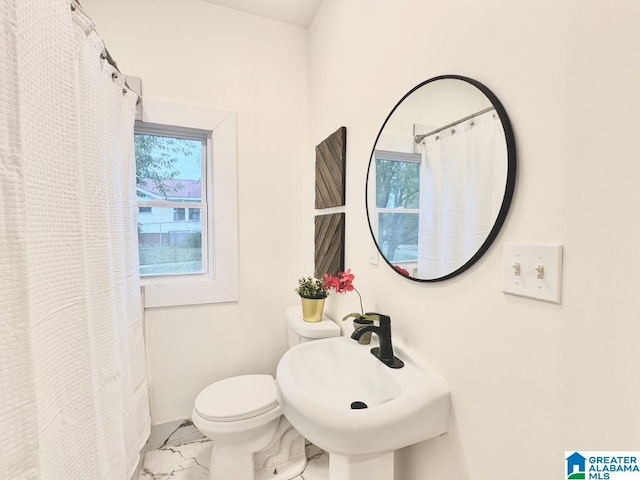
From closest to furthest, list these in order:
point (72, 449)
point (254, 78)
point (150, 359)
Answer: point (72, 449) → point (150, 359) → point (254, 78)

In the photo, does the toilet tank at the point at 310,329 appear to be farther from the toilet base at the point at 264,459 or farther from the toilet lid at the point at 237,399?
the toilet base at the point at 264,459

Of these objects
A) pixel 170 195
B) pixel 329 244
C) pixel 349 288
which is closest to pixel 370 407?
pixel 349 288

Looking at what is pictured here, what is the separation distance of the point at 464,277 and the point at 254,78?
174 cm

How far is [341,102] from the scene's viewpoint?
149 centimetres

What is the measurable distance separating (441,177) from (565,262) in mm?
413

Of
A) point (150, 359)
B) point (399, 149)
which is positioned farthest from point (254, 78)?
point (150, 359)

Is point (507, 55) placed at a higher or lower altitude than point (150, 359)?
higher

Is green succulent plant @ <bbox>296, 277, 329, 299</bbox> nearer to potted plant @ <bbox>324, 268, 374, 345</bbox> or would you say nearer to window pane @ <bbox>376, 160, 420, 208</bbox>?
potted plant @ <bbox>324, 268, 374, 345</bbox>

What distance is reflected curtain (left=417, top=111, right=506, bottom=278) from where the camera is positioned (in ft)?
2.31

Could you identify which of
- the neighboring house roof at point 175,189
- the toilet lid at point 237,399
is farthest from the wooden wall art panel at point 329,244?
the neighboring house roof at point 175,189

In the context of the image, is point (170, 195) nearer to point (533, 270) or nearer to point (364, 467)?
point (364, 467)

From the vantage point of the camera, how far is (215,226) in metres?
1.77

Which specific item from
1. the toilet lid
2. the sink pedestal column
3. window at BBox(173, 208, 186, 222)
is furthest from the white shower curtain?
the sink pedestal column

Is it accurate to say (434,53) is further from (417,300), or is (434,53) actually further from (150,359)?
(150,359)
